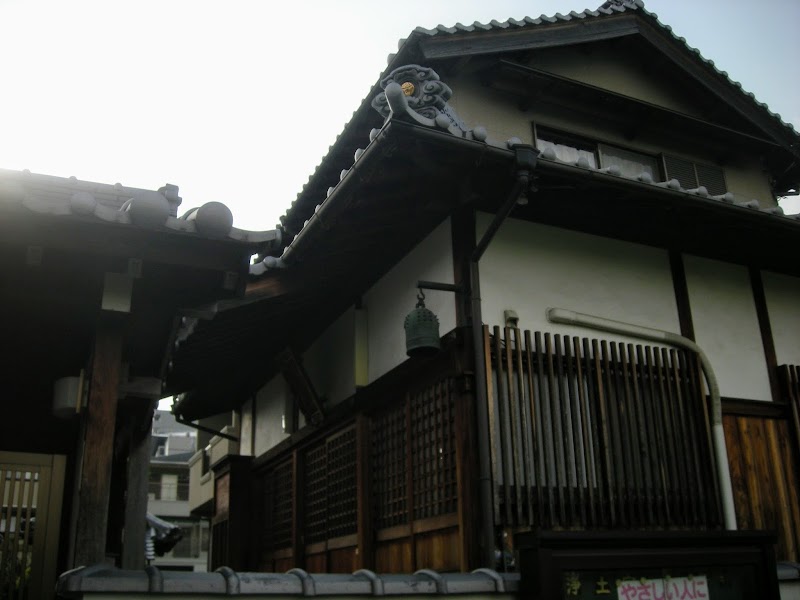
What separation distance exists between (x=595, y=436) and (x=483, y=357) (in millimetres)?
1563

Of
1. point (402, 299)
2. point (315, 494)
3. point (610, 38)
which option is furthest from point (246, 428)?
point (610, 38)

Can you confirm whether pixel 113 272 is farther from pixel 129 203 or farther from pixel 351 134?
pixel 351 134

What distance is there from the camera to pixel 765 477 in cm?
1021

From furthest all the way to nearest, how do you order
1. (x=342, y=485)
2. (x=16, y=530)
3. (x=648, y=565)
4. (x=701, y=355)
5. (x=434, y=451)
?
(x=342, y=485)
(x=701, y=355)
(x=434, y=451)
(x=16, y=530)
(x=648, y=565)

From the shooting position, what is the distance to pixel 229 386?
612 inches

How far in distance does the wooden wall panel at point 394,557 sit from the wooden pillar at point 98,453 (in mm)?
4363

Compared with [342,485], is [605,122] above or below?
above

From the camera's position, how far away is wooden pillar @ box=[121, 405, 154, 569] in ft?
27.6

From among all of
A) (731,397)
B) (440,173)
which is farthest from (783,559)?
(440,173)

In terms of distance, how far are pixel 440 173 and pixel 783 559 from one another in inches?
236

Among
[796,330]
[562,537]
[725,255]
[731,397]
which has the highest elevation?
[725,255]

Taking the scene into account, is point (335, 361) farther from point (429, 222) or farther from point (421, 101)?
point (421, 101)

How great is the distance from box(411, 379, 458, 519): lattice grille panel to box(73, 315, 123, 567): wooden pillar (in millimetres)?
3780

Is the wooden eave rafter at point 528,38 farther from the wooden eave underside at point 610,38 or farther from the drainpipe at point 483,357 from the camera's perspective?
the drainpipe at point 483,357
